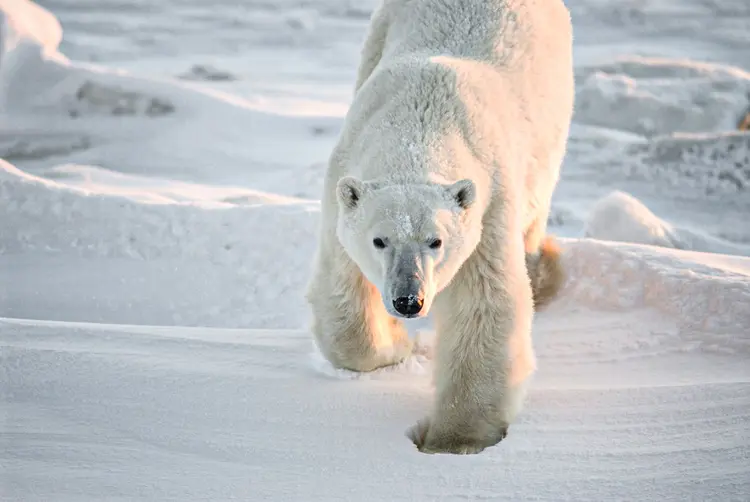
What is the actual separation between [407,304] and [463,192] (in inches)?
17.0

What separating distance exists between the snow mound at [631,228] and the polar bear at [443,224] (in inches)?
84.7

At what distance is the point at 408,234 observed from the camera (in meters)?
2.65

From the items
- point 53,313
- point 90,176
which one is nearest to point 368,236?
point 53,313

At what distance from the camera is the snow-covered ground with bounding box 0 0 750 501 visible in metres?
2.58

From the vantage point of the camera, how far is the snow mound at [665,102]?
9.43 m

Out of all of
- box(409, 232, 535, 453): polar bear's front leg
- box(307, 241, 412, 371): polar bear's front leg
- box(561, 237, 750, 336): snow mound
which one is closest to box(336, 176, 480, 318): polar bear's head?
box(409, 232, 535, 453): polar bear's front leg

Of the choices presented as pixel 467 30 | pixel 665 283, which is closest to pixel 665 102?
pixel 665 283

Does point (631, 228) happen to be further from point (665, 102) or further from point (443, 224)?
point (665, 102)

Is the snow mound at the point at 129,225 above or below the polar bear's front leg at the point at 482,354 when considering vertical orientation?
below

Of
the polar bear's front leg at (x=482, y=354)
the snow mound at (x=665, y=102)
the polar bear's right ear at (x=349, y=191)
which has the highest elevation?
the polar bear's right ear at (x=349, y=191)

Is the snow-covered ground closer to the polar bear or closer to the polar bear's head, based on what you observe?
the polar bear

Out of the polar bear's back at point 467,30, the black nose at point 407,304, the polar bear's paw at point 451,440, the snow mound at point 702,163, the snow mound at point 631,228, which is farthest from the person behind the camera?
the snow mound at point 702,163

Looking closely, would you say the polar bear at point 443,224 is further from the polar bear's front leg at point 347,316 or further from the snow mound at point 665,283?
the snow mound at point 665,283

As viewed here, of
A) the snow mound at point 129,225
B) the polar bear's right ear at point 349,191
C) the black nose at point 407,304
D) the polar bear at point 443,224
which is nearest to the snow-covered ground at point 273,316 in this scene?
the snow mound at point 129,225
